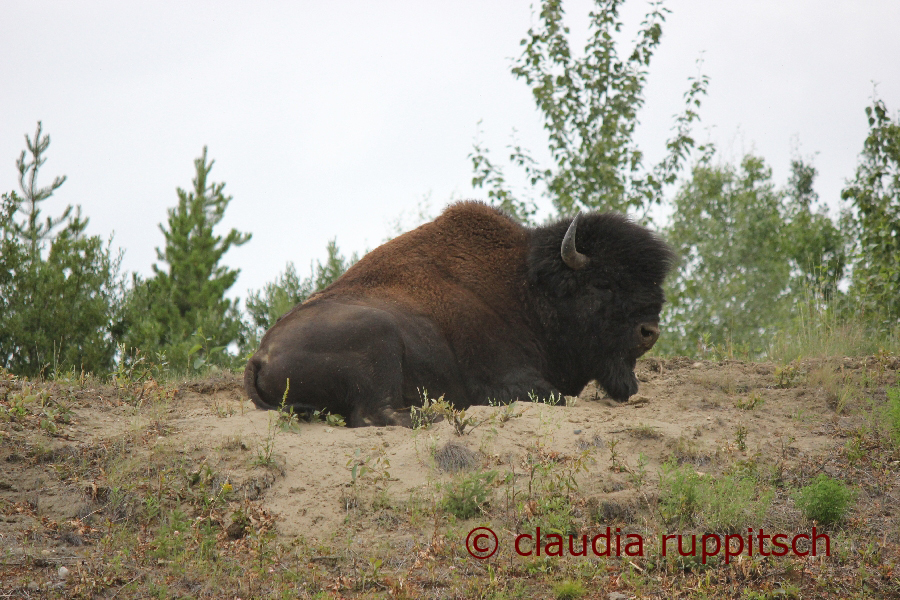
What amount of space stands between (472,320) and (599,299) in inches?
44.9

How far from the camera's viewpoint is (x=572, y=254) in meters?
6.55

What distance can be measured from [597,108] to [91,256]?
8990 mm

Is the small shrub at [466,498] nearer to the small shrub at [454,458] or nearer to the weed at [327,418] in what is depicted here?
the small shrub at [454,458]

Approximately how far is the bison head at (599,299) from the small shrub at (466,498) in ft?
8.60

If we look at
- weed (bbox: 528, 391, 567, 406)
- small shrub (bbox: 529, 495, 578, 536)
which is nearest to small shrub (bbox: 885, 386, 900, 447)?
weed (bbox: 528, 391, 567, 406)

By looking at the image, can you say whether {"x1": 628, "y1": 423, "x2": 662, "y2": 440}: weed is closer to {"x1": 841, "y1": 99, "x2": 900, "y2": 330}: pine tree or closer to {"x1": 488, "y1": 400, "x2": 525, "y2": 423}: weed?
{"x1": 488, "y1": 400, "x2": 525, "y2": 423}: weed

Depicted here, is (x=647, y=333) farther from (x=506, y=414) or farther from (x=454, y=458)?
(x=454, y=458)

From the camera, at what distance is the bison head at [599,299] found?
6672mm

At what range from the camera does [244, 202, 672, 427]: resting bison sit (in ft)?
18.2

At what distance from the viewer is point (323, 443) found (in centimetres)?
500

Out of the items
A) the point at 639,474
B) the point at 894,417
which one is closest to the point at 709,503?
the point at 639,474

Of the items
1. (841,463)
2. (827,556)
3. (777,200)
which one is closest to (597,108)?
(841,463)

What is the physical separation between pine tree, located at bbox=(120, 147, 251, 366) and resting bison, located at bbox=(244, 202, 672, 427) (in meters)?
6.74

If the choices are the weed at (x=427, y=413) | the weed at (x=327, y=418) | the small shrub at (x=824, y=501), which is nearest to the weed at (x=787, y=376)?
the small shrub at (x=824, y=501)
